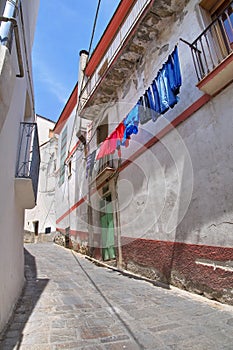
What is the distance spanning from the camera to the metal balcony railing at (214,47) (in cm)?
423

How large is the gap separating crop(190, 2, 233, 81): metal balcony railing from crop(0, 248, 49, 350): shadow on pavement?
4902mm

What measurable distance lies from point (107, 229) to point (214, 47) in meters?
6.43

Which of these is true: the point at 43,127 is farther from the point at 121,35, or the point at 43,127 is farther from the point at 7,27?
the point at 7,27

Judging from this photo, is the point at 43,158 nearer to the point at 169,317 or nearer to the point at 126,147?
the point at 126,147

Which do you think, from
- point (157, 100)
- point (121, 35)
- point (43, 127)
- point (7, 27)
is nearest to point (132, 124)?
point (157, 100)

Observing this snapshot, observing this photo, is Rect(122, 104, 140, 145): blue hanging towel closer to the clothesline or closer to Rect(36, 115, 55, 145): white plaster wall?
the clothesline

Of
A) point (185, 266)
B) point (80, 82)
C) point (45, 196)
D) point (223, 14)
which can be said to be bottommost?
point (185, 266)

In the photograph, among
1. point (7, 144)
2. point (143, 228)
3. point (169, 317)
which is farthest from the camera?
point (143, 228)

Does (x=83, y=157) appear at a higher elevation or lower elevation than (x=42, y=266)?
higher

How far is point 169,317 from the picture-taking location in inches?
113

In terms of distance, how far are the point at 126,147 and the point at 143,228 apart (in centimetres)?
261

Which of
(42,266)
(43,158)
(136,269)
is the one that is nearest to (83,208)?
(42,266)

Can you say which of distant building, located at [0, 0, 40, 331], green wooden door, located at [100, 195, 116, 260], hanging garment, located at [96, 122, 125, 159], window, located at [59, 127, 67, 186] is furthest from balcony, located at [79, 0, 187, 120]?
window, located at [59, 127, 67, 186]

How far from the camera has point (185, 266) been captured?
13.6ft
